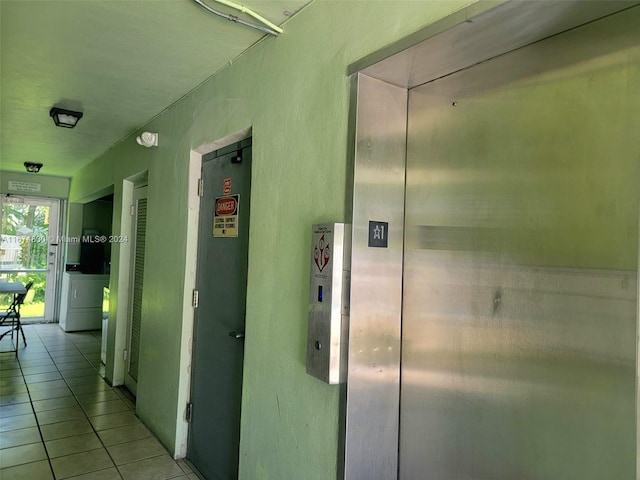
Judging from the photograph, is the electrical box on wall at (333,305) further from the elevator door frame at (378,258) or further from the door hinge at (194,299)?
the door hinge at (194,299)

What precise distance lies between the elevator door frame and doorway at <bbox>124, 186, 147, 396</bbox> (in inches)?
119

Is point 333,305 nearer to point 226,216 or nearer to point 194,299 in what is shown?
point 226,216

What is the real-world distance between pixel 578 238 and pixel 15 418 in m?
4.11

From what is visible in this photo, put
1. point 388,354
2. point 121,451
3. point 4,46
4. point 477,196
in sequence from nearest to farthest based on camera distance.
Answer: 1. point 477,196
2. point 388,354
3. point 4,46
4. point 121,451

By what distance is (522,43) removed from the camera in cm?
119

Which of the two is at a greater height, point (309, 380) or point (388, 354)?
point (388, 354)

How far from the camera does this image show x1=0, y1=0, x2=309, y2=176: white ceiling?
6.04 feet

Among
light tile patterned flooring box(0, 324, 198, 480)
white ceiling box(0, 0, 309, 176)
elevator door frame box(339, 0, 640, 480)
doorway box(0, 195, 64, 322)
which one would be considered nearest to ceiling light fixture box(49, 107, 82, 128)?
white ceiling box(0, 0, 309, 176)

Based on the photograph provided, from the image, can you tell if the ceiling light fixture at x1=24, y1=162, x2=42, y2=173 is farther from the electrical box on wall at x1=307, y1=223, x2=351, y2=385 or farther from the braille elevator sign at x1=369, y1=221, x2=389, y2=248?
the braille elevator sign at x1=369, y1=221, x2=389, y2=248

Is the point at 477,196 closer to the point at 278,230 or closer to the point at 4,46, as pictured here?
the point at 278,230

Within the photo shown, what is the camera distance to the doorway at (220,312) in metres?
2.24

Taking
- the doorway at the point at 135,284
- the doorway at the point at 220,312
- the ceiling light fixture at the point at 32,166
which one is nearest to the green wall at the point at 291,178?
the doorway at the point at 220,312

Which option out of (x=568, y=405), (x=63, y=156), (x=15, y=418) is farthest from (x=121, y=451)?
(x=63, y=156)

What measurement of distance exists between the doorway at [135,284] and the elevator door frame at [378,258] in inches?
119
